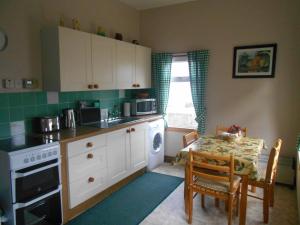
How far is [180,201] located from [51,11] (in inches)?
106

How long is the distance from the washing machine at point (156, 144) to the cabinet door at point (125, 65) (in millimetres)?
755

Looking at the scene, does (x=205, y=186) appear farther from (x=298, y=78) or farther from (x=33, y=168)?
(x=298, y=78)

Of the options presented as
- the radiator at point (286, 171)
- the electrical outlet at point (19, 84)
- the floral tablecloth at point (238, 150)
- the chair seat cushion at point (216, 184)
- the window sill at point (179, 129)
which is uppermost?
the electrical outlet at point (19, 84)

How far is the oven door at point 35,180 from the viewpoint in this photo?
74.2 inches

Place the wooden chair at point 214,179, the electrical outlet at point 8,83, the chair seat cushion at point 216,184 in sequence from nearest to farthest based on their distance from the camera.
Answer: the wooden chair at point 214,179
the chair seat cushion at point 216,184
the electrical outlet at point 8,83

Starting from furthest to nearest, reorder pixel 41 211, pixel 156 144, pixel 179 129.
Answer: pixel 179 129, pixel 156 144, pixel 41 211

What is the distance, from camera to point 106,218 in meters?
2.44

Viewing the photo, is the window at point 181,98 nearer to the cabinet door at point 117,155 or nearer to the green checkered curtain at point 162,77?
the green checkered curtain at point 162,77

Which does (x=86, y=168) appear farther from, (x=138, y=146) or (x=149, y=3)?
(x=149, y=3)

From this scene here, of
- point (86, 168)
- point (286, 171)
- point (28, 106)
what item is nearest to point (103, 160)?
point (86, 168)

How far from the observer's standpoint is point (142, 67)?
12.5 ft

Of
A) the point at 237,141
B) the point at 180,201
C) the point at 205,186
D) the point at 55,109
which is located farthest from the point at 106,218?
the point at 237,141

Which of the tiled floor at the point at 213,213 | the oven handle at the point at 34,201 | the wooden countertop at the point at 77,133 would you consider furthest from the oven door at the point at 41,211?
the tiled floor at the point at 213,213

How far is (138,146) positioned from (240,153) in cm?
158
